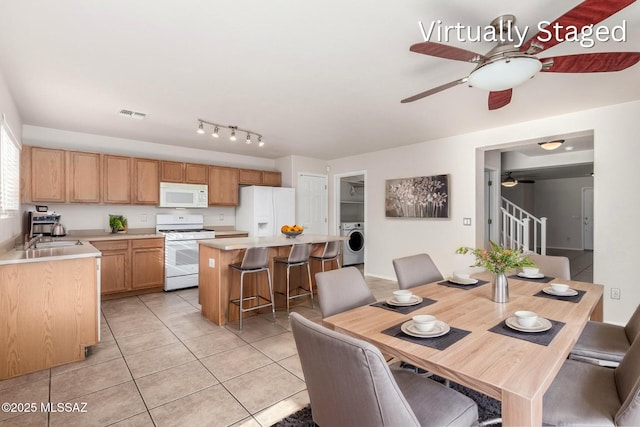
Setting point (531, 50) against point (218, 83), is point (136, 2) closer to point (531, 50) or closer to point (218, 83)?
point (218, 83)

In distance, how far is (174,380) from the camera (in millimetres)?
2211

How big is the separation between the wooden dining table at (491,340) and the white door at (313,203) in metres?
4.25

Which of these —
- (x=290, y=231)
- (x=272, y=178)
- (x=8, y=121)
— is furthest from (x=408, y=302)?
(x=272, y=178)

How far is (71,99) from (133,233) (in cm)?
225

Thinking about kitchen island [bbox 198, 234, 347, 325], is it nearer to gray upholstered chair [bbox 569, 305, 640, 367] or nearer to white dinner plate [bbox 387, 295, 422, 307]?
white dinner plate [bbox 387, 295, 422, 307]

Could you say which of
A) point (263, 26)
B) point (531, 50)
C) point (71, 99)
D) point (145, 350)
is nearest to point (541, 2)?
point (531, 50)

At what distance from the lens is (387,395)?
885mm

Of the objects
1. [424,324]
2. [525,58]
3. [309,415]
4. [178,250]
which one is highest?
[525,58]

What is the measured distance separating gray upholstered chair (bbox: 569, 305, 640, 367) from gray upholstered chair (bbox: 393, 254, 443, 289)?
3.25 ft

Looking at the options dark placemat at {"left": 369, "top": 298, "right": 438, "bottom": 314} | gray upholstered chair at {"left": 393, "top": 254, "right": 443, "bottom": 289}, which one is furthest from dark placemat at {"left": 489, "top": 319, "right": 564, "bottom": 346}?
gray upholstered chair at {"left": 393, "top": 254, "right": 443, "bottom": 289}

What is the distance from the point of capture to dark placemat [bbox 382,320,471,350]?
48.2 inches

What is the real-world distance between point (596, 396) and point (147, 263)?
493cm

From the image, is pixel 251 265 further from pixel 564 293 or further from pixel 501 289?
pixel 564 293

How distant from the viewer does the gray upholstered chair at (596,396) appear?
3.43ft
